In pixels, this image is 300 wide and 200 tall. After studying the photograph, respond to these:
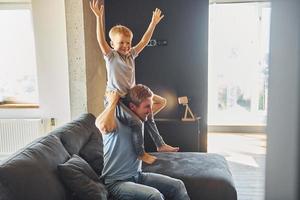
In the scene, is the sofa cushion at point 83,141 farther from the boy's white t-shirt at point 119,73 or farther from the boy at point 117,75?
the boy's white t-shirt at point 119,73

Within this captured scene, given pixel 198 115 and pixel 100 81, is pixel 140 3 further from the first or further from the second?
pixel 198 115

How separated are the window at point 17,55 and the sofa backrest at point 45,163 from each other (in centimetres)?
227

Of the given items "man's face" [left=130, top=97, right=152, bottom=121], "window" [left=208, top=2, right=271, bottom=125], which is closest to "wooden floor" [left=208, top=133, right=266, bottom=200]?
"window" [left=208, top=2, right=271, bottom=125]

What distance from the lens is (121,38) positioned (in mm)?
1965

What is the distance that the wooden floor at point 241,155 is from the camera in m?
3.08

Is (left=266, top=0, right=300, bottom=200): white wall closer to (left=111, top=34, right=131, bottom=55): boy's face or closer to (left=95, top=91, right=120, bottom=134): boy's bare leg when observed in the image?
(left=95, top=91, right=120, bottom=134): boy's bare leg

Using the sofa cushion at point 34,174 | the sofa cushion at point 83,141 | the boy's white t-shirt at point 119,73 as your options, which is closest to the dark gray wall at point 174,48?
the sofa cushion at point 83,141

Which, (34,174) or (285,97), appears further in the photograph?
(34,174)

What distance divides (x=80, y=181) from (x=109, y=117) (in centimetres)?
41

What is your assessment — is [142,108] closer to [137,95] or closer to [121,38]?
[137,95]

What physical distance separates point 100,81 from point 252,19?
10.5ft

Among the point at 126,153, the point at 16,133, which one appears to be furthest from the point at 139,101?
the point at 16,133

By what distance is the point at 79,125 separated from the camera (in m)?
2.32

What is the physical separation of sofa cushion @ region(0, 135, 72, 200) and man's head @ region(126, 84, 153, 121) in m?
0.51
